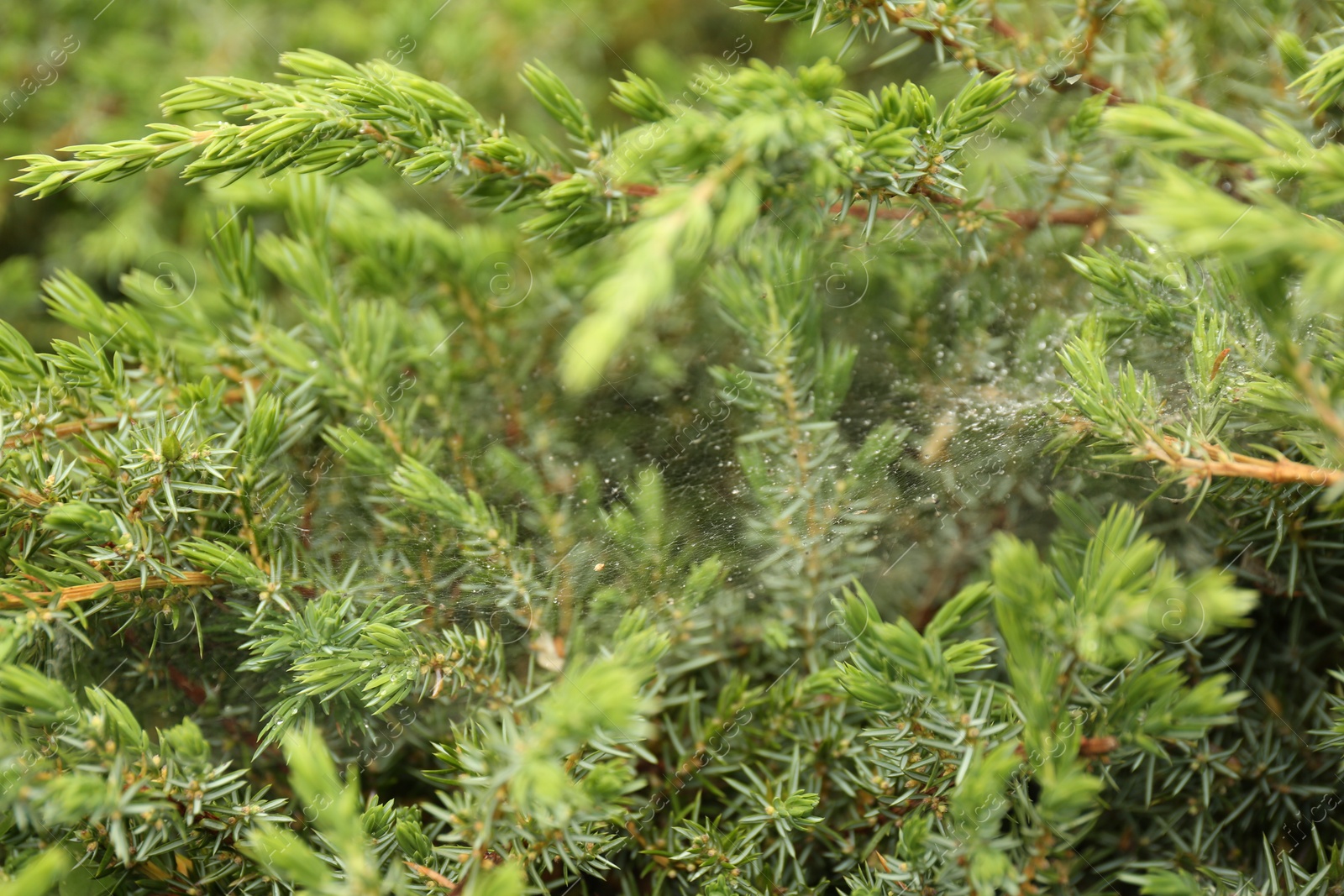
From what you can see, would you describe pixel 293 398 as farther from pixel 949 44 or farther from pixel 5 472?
pixel 949 44

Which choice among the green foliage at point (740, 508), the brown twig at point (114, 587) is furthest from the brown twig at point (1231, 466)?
the brown twig at point (114, 587)

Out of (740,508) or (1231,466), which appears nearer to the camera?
(1231,466)

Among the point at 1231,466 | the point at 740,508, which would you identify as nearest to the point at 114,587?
the point at 740,508

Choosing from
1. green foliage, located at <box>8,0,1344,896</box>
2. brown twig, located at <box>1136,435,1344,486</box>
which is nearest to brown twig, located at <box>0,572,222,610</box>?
green foliage, located at <box>8,0,1344,896</box>

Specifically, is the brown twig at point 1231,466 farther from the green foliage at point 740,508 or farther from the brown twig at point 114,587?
the brown twig at point 114,587

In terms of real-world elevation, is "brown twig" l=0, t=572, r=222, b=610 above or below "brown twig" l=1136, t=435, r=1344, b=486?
above

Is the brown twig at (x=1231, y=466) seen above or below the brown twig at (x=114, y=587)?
below

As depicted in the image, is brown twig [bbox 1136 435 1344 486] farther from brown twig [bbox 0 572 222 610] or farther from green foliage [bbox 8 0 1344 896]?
brown twig [bbox 0 572 222 610]

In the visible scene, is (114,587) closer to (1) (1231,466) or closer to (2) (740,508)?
(2) (740,508)

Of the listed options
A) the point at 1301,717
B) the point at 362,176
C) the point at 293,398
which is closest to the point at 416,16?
the point at 362,176

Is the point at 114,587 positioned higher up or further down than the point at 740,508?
higher up

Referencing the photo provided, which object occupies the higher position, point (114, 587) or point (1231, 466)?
point (114, 587)
